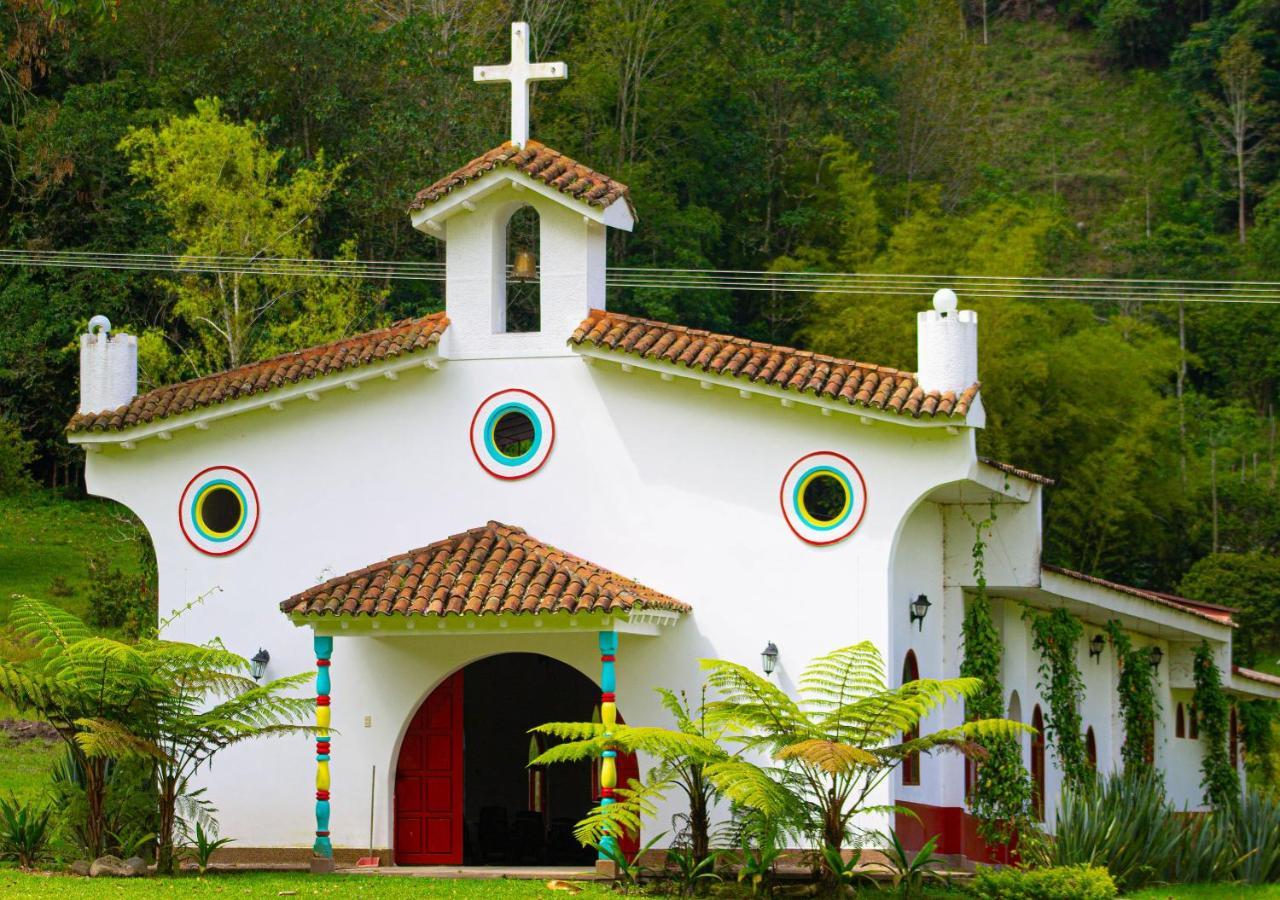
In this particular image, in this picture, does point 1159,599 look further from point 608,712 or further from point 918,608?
point 608,712

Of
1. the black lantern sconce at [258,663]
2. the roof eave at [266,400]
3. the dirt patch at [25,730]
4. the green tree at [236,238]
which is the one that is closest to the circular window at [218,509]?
the roof eave at [266,400]

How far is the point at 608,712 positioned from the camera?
20.7 m

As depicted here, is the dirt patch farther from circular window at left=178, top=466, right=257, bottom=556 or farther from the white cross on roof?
the white cross on roof

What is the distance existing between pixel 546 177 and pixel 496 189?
75cm

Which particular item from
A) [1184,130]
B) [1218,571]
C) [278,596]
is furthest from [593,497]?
[1184,130]

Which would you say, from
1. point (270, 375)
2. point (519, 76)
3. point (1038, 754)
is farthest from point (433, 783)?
point (1038, 754)

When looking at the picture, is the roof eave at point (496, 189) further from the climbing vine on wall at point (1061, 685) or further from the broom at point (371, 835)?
the climbing vine on wall at point (1061, 685)

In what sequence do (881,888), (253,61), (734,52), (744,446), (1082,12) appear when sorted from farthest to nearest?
(1082,12) → (734,52) → (253,61) → (744,446) → (881,888)

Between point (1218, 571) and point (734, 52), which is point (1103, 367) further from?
point (734, 52)

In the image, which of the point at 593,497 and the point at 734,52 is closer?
the point at 593,497

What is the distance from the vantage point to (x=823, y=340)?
47.7m

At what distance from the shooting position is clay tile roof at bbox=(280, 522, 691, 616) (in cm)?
2077

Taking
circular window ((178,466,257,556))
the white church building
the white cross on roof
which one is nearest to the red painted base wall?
the white church building

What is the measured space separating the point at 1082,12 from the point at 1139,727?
55888mm
